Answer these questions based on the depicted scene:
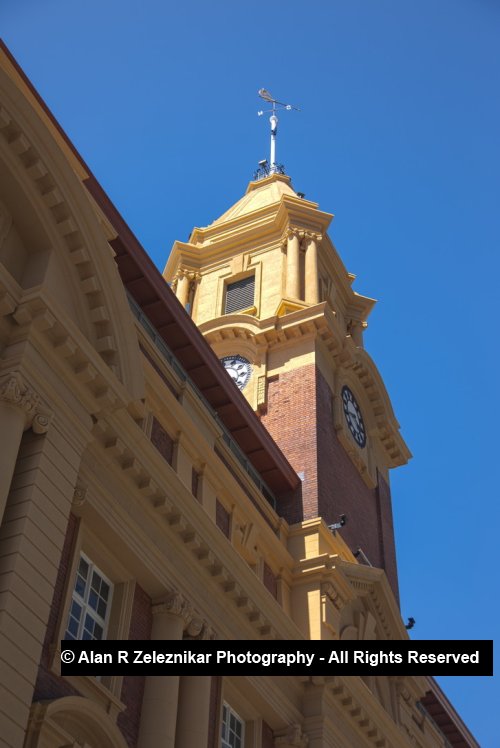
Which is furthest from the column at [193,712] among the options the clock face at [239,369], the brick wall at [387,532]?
the clock face at [239,369]

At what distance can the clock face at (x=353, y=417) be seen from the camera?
106 ft

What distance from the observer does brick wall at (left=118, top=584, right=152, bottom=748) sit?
1630cm

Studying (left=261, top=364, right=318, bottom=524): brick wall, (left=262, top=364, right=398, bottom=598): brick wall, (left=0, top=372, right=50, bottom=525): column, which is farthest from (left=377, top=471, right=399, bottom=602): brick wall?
(left=0, top=372, right=50, bottom=525): column

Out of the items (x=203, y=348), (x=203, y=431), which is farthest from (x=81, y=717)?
(x=203, y=348)

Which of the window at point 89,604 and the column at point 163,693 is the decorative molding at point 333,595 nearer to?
the column at point 163,693

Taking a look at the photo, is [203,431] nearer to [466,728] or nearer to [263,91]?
[466,728]

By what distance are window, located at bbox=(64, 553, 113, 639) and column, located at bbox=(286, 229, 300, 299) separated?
18801 millimetres

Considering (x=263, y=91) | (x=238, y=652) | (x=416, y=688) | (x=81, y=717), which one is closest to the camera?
(x=81, y=717)

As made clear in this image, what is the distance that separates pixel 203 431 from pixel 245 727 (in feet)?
20.8

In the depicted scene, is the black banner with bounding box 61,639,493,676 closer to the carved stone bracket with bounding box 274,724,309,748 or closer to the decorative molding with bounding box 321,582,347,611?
the carved stone bracket with bounding box 274,724,309,748

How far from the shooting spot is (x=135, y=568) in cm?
1756

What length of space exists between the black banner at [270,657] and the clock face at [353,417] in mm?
14360

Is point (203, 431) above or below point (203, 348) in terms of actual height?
below

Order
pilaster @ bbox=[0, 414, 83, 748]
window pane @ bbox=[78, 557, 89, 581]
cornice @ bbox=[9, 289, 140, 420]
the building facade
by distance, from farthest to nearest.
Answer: window pane @ bbox=[78, 557, 89, 581] < cornice @ bbox=[9, 289, 140, 420] < the building facade < pilaster @ bbox=[0, 414, 83, 748]
